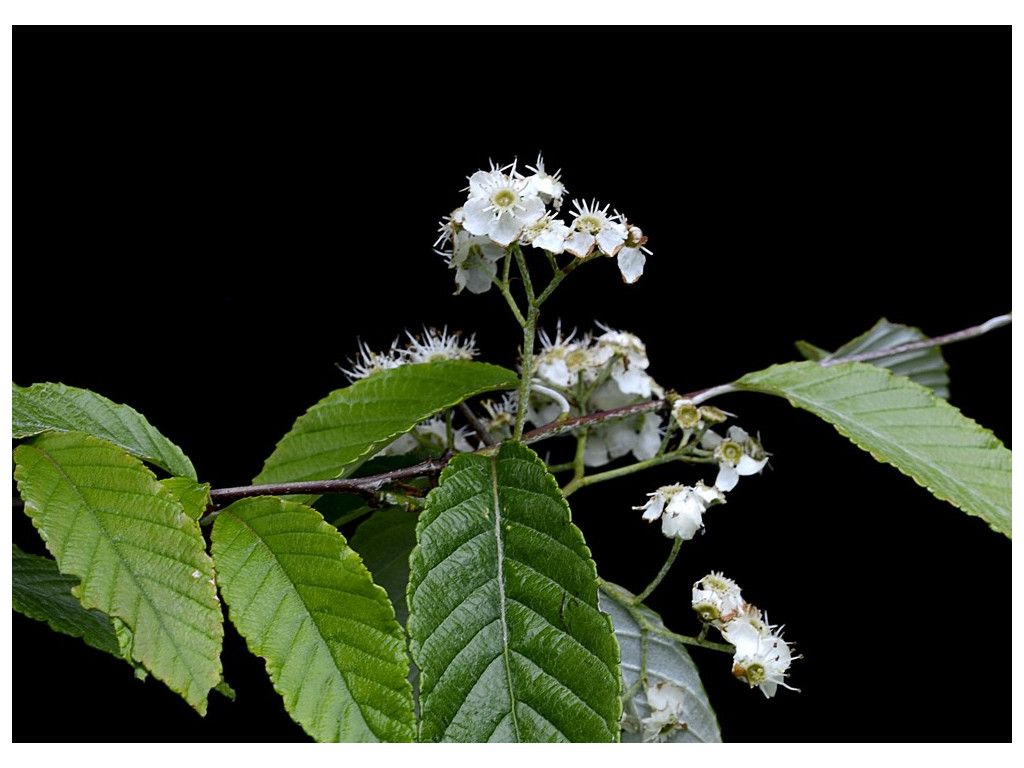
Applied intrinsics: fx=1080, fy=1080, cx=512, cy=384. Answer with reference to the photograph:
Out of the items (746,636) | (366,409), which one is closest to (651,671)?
(746,636)

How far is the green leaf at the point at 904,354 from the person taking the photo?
1.48 meters

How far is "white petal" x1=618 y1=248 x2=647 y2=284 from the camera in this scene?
0.95m

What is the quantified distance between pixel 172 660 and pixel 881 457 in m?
0.60

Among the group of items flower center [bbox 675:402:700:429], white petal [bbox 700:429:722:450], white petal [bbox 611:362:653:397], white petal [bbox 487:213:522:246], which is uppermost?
white petal [bbox 611:362:653:397]

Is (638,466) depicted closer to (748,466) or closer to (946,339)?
(748,466)

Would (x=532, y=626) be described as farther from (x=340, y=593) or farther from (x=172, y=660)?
(x=172, y=660)

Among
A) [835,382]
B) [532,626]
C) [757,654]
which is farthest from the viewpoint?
[835,382]

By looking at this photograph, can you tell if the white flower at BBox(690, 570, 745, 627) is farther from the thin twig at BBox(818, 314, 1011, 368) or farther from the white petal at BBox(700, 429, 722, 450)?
the thin twig at BBox(818, 314, 1011, 368)

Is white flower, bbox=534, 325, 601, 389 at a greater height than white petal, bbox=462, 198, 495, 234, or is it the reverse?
white flower, bbox=534, 325, 601, 389

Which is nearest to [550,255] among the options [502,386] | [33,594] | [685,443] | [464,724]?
[502,386]

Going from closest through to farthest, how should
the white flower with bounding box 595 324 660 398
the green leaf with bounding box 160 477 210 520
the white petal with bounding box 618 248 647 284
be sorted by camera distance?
the green leaf with bounding box 160 477 210 520 → the white petal with bounding box 618 248 647 284 → the white flower with bounding box 595 324 660 398

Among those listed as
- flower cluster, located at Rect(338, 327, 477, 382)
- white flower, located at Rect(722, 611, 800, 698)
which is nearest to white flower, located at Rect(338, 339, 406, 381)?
flower cluster, located at Rect(338, 327, 477, 382)

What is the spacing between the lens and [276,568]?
82cm

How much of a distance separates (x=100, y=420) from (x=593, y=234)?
464 mm
